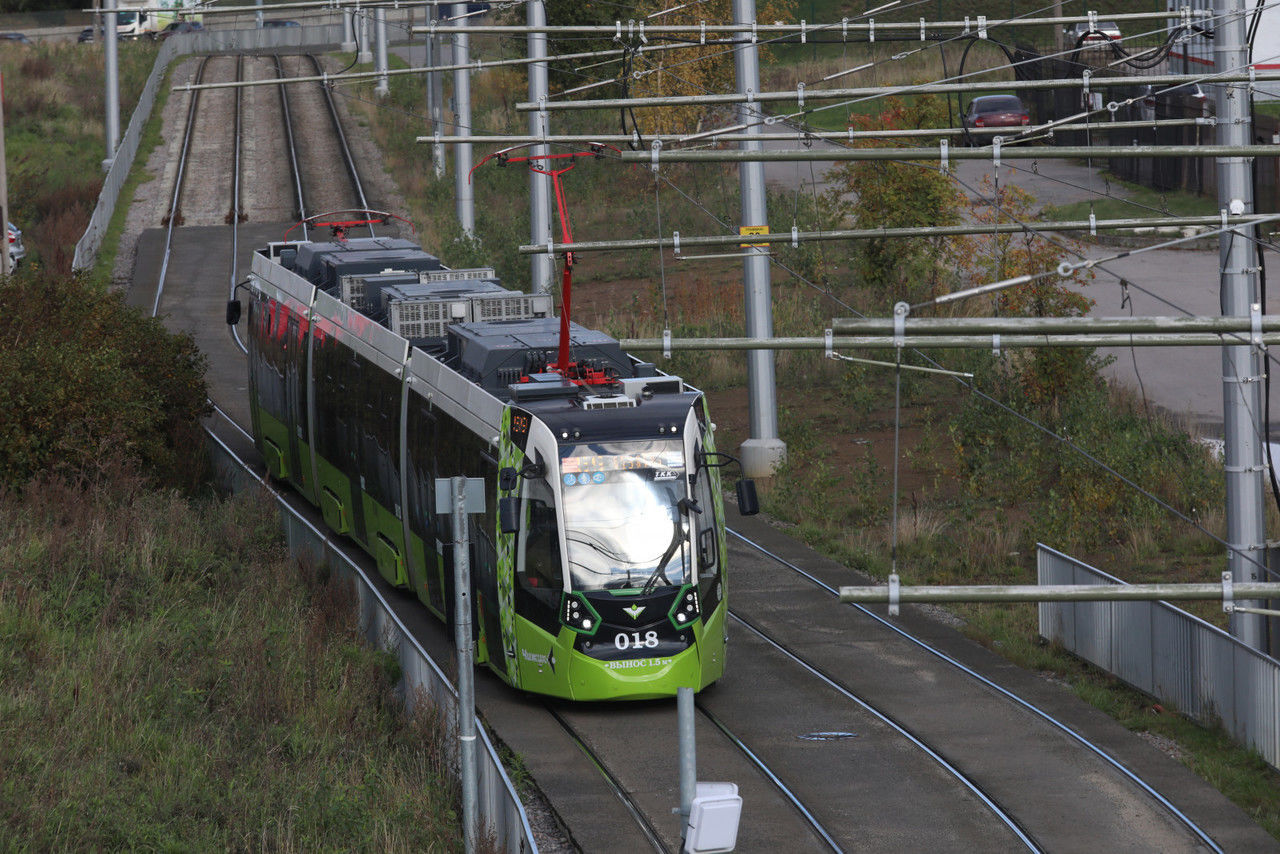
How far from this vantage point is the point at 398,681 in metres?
16.1

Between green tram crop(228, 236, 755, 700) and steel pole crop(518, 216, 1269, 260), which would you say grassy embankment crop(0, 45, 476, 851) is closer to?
green tram crop(228, 236, 755, 700)

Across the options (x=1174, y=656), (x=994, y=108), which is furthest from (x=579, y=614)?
(x=994, y=108)

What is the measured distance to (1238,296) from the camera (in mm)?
14031

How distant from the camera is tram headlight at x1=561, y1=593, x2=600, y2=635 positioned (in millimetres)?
15094

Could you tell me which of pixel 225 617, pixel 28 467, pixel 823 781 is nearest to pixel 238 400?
pixel 28 467

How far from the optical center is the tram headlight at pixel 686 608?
1526 cm

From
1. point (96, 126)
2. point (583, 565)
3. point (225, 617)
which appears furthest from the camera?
point (96, 126)

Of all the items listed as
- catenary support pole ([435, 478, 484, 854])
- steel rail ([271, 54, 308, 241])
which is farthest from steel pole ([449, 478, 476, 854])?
steel rail ([271, 54, 308, 241])

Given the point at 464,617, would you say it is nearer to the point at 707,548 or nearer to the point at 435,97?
the point at 707,548

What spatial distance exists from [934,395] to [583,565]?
707 inches

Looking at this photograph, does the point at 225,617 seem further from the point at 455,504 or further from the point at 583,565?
the point at 455,504

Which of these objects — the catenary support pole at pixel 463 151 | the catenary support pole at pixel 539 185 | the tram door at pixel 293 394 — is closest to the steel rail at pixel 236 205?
the catenary support pole at pixel 463 151

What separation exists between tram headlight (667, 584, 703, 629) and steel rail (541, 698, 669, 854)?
1.37m

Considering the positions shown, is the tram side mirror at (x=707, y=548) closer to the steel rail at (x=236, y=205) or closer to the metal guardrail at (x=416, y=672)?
the metal guardrail at (x=416, y=672)
